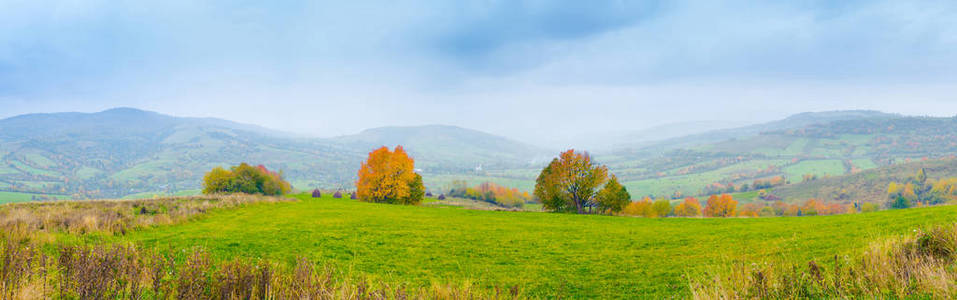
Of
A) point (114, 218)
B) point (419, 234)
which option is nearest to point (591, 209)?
point (419, 234)

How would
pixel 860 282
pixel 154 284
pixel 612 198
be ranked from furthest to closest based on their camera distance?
pixel 612 198 → pixel 154 284 → pixel 860 282

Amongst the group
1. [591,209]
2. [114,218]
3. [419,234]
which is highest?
[114,218]

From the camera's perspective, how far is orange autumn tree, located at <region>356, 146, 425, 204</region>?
47281 millimetres

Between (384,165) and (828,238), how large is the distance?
4340 cm

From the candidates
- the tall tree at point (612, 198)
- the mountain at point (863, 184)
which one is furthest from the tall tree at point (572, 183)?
the mountain at point (863, 184)

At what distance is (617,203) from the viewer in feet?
131

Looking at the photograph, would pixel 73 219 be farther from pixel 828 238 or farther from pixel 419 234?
pixel 828 238

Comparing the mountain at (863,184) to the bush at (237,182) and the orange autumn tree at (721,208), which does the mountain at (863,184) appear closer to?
the orange autumn tree at (721,208)

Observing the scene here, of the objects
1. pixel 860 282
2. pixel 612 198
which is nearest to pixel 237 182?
pixel 612 198

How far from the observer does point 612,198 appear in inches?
1572

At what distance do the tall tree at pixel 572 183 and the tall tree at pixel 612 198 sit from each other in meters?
0.87

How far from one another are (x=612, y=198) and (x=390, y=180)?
85.5ft

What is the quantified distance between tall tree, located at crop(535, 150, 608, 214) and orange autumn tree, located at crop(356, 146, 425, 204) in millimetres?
17424

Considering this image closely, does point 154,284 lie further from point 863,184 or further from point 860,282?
point 863,184
